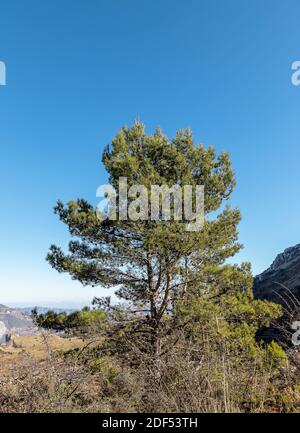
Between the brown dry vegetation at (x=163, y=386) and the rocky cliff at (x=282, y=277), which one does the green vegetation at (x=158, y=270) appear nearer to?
the brown dry vegetation at (x=163, y=386)

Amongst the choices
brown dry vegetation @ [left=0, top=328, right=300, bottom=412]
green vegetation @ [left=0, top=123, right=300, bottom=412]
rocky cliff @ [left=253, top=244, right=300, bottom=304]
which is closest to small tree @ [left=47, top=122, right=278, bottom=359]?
green vegetation @ [left=0, top=123, right=300, bottom=412]

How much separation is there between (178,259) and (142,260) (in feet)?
3.77

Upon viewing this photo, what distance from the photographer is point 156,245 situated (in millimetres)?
9273

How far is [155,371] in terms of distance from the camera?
19.2 feet

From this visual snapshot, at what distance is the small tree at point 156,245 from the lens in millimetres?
9797

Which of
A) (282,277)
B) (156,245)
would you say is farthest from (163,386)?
(282,277)

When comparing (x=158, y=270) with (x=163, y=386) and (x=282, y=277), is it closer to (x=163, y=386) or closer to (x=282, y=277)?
(x=163, y=386)

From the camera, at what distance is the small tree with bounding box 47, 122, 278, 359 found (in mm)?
9797

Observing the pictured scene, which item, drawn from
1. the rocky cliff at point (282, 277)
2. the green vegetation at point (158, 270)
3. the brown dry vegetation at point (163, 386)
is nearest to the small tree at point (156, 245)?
the green vegetation at point (158, 270)

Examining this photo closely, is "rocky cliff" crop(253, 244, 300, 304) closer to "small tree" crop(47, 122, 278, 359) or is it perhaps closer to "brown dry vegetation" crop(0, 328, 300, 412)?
"small tree" crop(47, 122, 278, 359)

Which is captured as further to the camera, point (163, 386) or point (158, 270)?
point (158, 270)
